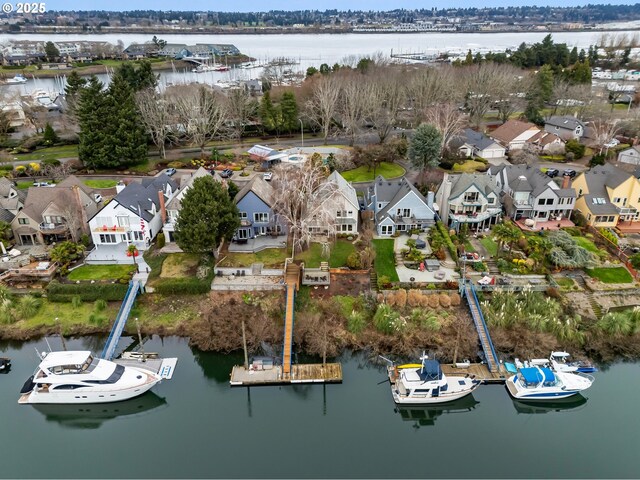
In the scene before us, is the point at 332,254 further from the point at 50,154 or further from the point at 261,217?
the point at 50,154

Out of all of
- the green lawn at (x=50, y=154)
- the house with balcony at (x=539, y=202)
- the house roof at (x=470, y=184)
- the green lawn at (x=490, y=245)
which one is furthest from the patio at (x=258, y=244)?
the green lawn at (x=50, y=154)

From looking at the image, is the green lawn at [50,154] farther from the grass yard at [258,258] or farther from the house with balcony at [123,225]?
the grass yard at [258,258]

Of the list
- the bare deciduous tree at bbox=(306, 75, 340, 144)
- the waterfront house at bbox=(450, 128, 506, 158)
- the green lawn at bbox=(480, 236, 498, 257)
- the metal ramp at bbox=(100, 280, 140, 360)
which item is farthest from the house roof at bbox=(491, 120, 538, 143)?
the metal ramp at bbox=(100, 280, 140, 360)

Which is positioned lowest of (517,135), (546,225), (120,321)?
(120,321)

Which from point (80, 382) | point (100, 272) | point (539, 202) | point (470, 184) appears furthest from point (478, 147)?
point (80, 382)

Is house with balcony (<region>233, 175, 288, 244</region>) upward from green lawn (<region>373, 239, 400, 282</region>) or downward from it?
upward

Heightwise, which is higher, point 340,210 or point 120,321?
point 340,210

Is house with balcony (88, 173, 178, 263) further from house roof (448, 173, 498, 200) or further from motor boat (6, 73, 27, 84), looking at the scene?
motor boat (6, 73, 27, 84)
